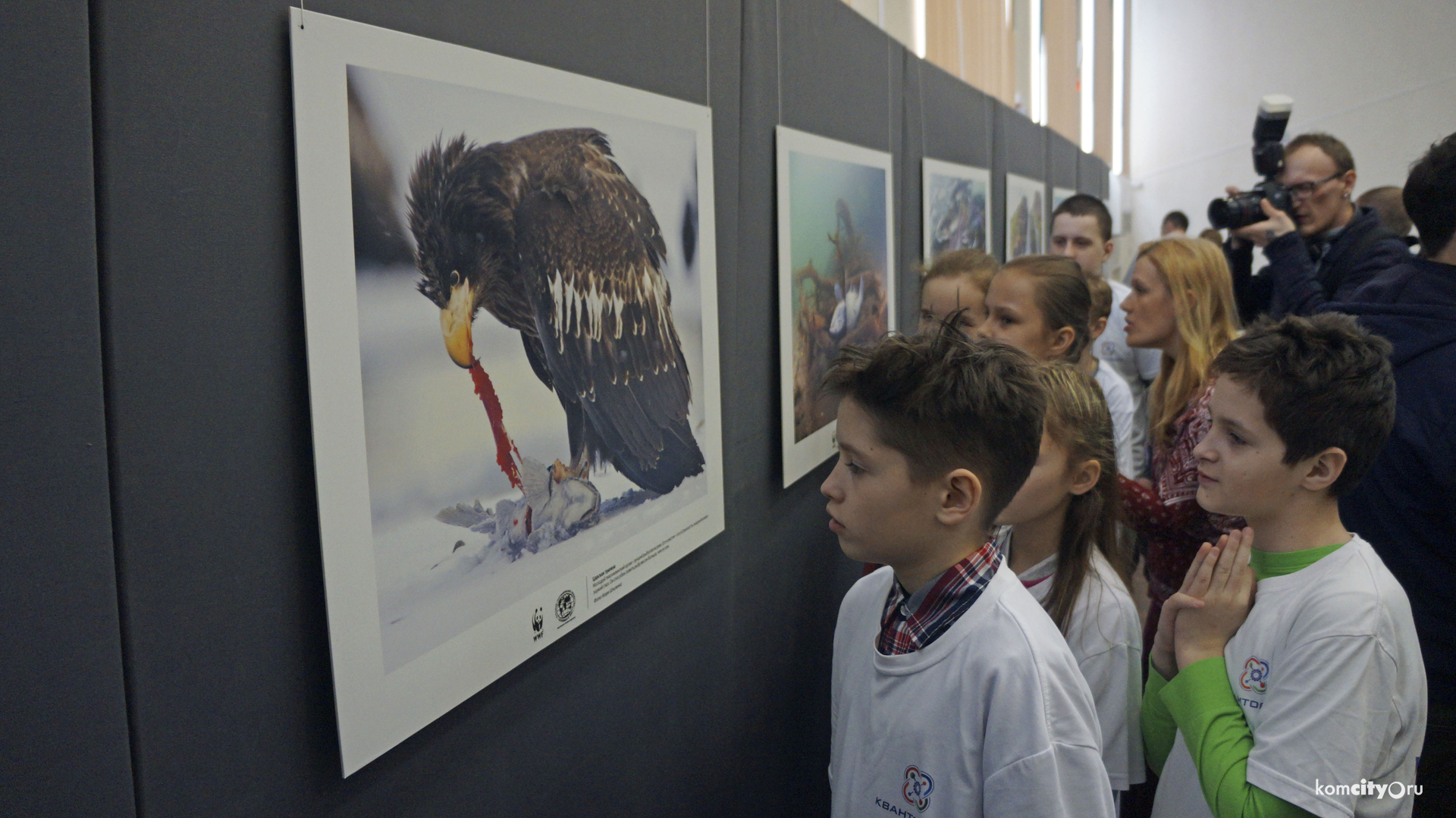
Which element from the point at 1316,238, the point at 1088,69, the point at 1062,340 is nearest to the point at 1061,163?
the point at 1088,69

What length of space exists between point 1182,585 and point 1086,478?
28cm

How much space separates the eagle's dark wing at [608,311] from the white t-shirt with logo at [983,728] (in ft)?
1.92

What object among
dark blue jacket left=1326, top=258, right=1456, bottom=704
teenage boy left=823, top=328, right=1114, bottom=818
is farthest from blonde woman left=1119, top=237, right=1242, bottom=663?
teenage boy left=823, top=328, right=1114, bottom=818

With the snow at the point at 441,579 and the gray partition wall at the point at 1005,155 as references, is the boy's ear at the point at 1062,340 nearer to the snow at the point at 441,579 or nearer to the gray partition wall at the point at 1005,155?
the snow at the point at 441,579

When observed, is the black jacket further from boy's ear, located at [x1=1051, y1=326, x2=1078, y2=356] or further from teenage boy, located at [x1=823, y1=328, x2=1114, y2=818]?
teenage boy, located at [x1=823, y1=328, x2=1114, y2=818]

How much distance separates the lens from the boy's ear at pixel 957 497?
131 centimetres

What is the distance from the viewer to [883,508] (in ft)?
4.31

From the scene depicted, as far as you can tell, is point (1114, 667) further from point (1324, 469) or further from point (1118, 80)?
point (1118, 80)

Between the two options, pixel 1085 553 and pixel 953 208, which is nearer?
pixel 1085 553

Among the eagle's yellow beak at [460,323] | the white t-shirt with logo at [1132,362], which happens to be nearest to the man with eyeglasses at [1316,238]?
the white t-shirt with logo at [1132,362]

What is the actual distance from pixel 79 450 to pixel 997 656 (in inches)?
43.4

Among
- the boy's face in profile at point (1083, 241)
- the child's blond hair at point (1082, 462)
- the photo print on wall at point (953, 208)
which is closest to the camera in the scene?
the child's blond hair at point (1082, 462)

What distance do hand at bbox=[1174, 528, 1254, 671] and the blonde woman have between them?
24.4 inches

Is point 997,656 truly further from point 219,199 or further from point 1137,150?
point 1137,150
